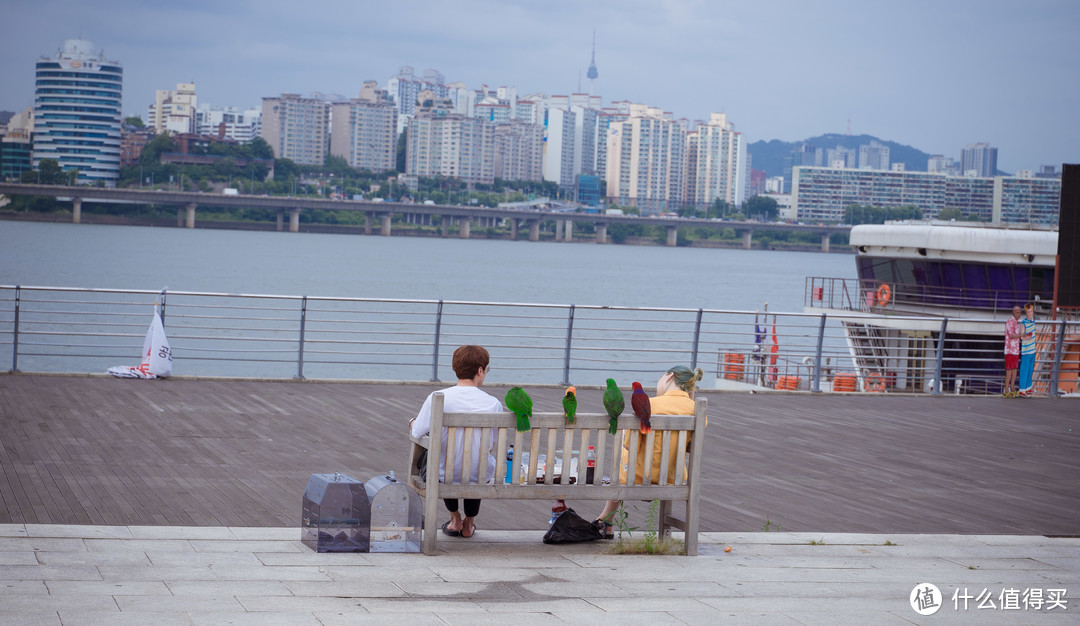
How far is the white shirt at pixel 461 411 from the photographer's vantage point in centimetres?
635

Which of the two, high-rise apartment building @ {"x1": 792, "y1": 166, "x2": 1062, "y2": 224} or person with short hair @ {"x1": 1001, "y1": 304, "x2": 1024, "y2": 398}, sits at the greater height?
high-rise apartment building @ {"x1": 792, "y1": 166, "x2": 1062, "y2": 224}

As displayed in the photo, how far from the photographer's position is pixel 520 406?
20.1 ft

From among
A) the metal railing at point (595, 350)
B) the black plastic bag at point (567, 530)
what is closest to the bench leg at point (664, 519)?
the black plastic bag at point (567, 530)

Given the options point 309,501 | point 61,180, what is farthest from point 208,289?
point 61,180

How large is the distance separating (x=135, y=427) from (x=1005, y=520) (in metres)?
7.14

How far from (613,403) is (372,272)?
89395 millimetres

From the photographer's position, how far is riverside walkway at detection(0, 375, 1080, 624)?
5160 mm

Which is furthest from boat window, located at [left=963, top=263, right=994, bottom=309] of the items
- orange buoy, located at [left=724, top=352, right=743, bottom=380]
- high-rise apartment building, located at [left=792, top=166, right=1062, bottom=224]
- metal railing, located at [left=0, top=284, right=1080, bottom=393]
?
high-rise apartment building, located at [left=792, top=166, right=1062, bottom=224]

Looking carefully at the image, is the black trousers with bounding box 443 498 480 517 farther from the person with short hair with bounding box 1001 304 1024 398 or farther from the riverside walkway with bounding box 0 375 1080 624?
the person with short hair with bounding box 1001 304 1024 398

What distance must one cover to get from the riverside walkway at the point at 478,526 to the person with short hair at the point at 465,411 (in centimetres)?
15

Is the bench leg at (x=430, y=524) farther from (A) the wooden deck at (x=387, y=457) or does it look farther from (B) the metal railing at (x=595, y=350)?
(B) the metal railing at (x=595, y=350)

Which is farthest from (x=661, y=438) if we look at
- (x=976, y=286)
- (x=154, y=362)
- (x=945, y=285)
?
(x=945, y=285)

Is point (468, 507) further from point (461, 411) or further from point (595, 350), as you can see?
point (595, 350)

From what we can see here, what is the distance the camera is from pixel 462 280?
294 feet
